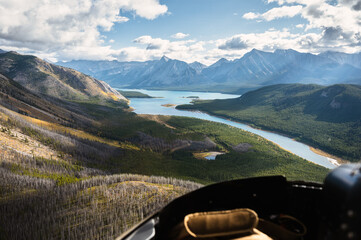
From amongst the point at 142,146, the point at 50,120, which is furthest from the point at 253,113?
the point at 50,120

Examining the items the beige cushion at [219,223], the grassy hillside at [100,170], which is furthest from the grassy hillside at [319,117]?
the beige cushion at [219,223]

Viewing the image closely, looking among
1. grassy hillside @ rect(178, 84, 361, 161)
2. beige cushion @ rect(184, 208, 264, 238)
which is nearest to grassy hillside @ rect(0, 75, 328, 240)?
beige cushion @ rect(184, 208, 264, 238)

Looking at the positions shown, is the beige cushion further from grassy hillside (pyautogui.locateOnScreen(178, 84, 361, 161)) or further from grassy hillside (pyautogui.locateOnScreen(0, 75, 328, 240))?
grassy hillside (pyautogui.locateOnScreen(178, 84, 361, 161))

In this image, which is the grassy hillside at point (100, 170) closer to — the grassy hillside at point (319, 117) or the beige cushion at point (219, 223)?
the beige cushion at point (219, 223)

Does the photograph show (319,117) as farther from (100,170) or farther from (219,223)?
(219,223)

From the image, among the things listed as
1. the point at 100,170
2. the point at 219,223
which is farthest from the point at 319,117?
the point at 219,223
